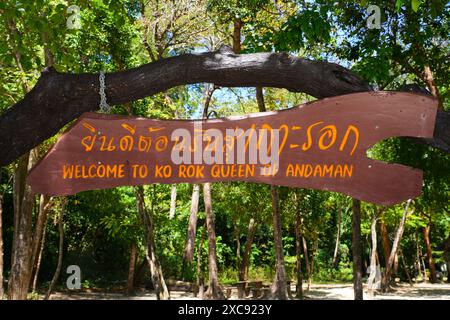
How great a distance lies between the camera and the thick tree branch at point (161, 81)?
3.57 metres

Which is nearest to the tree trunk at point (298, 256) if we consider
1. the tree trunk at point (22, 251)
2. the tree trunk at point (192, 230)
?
the tree trunk at point (192, 230)

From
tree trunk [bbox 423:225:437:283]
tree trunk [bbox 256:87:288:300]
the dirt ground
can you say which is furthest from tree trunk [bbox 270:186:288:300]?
tree trunk [bbox 423:225:437:283]

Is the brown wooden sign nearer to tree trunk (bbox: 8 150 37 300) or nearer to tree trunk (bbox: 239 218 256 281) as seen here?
tree trunk (bbox: 8 150 37 300)

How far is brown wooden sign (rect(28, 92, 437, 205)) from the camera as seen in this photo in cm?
338

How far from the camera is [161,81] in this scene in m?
3.59

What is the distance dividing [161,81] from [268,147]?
84 centimetres

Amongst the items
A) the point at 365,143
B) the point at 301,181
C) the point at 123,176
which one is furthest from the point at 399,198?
the point at 123,176

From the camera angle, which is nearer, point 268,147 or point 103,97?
point 268,147

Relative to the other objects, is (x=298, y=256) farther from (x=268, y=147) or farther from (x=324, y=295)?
(x=268, y=147)

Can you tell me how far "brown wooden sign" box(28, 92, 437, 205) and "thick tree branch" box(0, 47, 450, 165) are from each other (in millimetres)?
239

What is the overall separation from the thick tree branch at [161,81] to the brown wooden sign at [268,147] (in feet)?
0.78

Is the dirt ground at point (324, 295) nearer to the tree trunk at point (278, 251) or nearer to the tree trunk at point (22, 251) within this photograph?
the tree trunk at point (278, 251)

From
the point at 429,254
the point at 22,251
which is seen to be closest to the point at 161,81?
the point at 22,251

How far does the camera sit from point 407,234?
19.3 m
